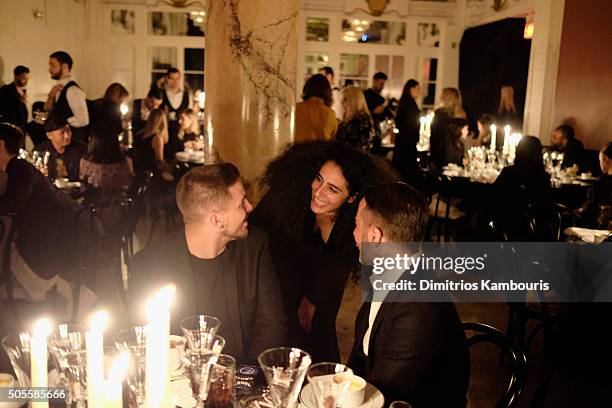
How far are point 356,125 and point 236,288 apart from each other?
436 cm

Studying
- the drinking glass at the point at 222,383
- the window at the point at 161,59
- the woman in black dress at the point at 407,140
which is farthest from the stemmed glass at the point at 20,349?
the window at the point at 161,59

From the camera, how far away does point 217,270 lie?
2230 millimetres

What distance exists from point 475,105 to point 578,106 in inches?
126

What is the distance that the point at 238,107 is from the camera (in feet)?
10.9

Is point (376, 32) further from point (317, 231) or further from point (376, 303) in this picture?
point (376, 303)

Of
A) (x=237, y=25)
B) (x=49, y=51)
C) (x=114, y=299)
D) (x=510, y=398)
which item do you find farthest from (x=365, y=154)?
(x=49, y=51)

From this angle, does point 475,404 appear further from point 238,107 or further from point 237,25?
point 237,25

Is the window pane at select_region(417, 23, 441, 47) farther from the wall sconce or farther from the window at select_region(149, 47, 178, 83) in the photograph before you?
the wall sconce

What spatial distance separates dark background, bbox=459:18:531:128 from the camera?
9.63m

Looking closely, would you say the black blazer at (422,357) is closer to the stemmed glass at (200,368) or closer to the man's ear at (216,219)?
the stemmed glass at (200,368)

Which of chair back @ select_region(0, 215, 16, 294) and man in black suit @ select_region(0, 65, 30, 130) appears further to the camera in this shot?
man in black suit @ select_region(0, 65, 30, 130)

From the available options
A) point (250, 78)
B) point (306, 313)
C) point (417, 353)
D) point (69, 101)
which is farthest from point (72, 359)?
point (69, 101)

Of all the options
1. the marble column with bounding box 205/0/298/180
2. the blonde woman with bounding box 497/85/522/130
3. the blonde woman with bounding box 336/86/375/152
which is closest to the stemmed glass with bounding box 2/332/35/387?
the marble column with bounding box 205/0/298/180

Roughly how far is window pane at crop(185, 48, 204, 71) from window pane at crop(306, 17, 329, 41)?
6.86 ft
